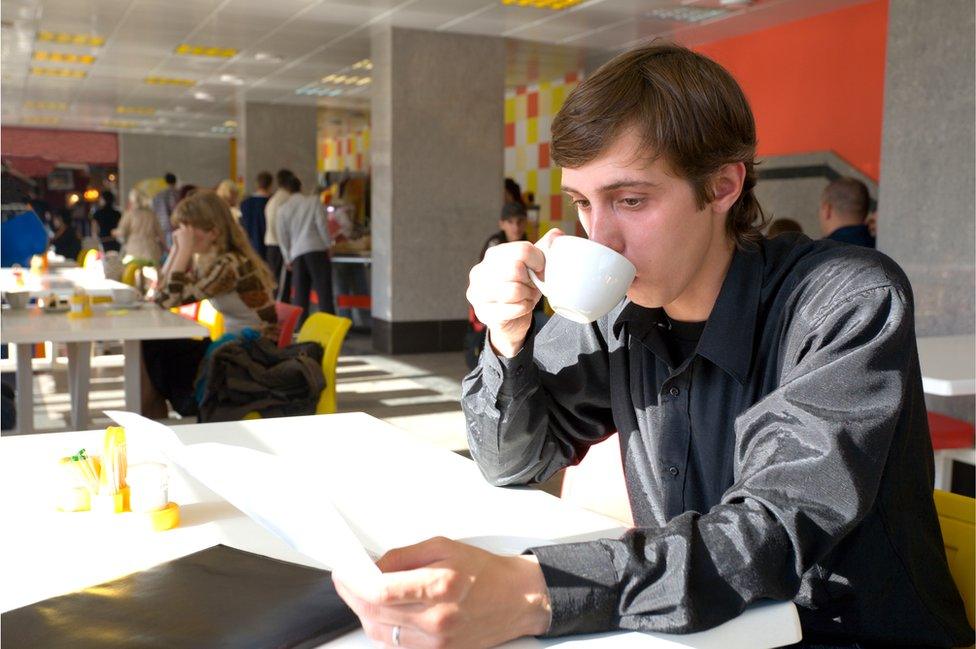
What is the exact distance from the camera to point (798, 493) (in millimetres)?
909

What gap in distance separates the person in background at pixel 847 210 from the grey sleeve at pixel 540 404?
11.5ft

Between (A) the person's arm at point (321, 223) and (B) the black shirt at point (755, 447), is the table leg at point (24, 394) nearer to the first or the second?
(B) the black shirt at point (755, 447)

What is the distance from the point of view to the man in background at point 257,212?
35.0 feet

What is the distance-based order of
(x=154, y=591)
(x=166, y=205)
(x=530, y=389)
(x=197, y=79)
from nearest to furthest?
(x=154, y=591) → (x=530, y=389) → (x=197, y=79) → (x=166, y=205)

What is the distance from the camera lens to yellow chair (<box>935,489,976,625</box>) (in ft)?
3.91

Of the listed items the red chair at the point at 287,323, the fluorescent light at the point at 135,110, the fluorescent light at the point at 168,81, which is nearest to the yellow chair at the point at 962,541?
the red chair at the point at 287,323

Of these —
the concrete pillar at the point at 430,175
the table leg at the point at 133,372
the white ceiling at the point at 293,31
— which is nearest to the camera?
the table leg at the point at 133,372

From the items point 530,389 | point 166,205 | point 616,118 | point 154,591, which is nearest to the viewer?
point 154,591

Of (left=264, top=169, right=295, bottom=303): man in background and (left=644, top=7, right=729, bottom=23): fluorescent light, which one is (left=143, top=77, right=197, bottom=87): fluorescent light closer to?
(left=264, top=169, right=295, bottom=303): man in background

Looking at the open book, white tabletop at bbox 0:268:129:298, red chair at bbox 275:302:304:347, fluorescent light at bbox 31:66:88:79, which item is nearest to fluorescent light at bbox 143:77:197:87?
fluorescent light at bbox 31:66:88:79

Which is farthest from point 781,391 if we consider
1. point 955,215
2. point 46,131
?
point 46,131

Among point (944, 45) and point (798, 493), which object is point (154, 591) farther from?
point (944, 45)

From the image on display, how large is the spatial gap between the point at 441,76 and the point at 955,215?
4.94 m

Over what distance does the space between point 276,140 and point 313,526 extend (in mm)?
12826
